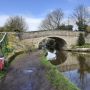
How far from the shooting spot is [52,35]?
58938 millimetres

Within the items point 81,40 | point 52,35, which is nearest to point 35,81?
point 52,35

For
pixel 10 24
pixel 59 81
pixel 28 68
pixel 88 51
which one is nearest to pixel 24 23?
pixel 10 24

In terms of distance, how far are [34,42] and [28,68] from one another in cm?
3112

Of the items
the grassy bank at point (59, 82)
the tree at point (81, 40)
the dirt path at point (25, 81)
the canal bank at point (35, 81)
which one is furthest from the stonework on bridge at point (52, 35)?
the grassy bank at point (59, 82)

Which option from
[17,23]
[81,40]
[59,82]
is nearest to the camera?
[59,82]

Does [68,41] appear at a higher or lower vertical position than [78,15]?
lower

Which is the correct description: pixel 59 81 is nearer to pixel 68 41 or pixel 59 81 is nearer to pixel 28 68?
pixel 28 68

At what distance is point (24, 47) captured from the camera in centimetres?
5034

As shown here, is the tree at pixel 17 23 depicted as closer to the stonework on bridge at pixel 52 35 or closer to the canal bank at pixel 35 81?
the stonework on bridge at pixel 52 35

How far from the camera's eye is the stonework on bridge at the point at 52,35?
5616 centimetres

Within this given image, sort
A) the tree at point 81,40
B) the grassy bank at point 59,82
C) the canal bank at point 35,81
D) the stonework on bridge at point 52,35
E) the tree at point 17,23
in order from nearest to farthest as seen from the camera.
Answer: the grassy bank at point 59,82
the canal bank at point 35,81
the stonework on bridge at point 52,35
the tree at point 81,40
the tree at point 17,23

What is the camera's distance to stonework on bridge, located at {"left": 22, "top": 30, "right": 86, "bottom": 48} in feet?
184

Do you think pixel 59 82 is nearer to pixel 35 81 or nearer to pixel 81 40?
pixel 35 81

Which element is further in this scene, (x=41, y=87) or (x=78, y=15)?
(x=78, y=15)
